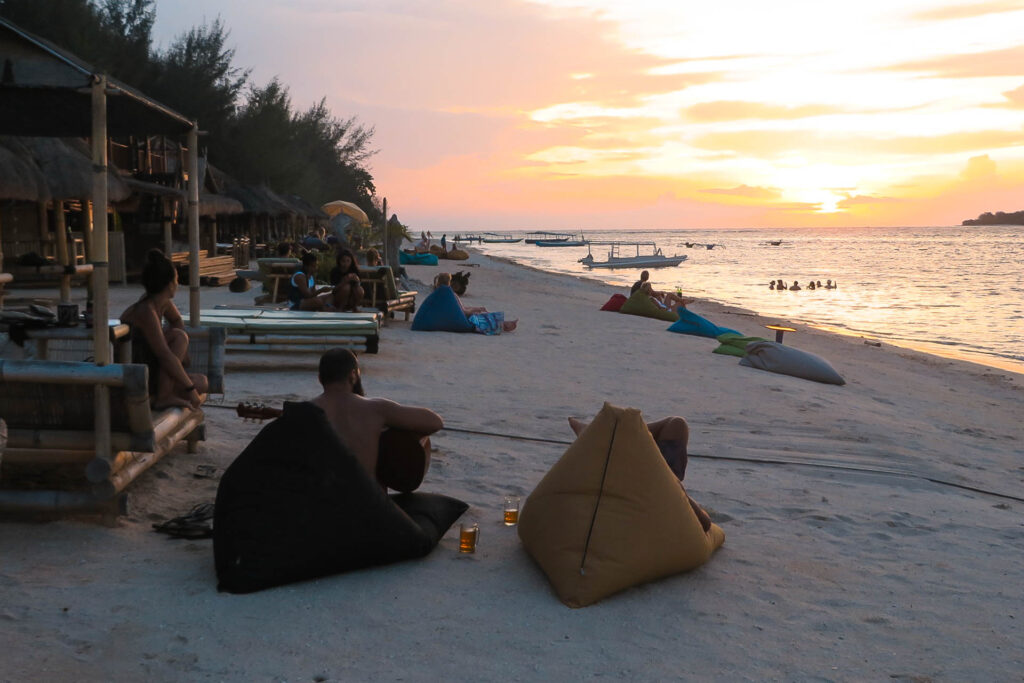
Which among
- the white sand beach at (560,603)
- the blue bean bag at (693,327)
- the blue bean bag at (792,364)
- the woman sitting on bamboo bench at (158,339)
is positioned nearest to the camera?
the white sand beach at (560,603)

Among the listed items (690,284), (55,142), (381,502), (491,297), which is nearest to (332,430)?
(381,502)

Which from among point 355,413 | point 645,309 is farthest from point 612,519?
point 645,309

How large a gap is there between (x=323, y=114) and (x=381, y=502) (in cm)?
6028

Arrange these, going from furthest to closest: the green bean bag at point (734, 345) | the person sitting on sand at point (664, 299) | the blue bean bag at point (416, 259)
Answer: the blue bean bag at point (416, 259)
the person sitting on sand at point (664, 299)
the green bean bag at point (734, 345)

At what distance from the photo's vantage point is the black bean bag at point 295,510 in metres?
3.60

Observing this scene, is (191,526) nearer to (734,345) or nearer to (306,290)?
(306,290)

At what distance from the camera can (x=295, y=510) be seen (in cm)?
364

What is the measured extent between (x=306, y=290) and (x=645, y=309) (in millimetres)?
7587

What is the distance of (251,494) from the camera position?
3662 millimetres

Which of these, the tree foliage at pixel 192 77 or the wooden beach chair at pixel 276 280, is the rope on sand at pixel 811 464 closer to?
the wooden beach chair at pixel 276 280

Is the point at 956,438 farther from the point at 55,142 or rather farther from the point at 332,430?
the point at 55,142

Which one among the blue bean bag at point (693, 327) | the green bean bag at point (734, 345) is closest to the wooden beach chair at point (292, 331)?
the green bean bag at point (734, 345)

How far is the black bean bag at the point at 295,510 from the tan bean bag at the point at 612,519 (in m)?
0.78

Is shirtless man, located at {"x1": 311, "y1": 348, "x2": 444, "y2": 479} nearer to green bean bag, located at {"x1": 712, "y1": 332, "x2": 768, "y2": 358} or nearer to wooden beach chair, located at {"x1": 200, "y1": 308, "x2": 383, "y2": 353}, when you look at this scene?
wooden beach chair, located at {"x1": 200, "y1": 308, "x2": 383, "y2": 353}
